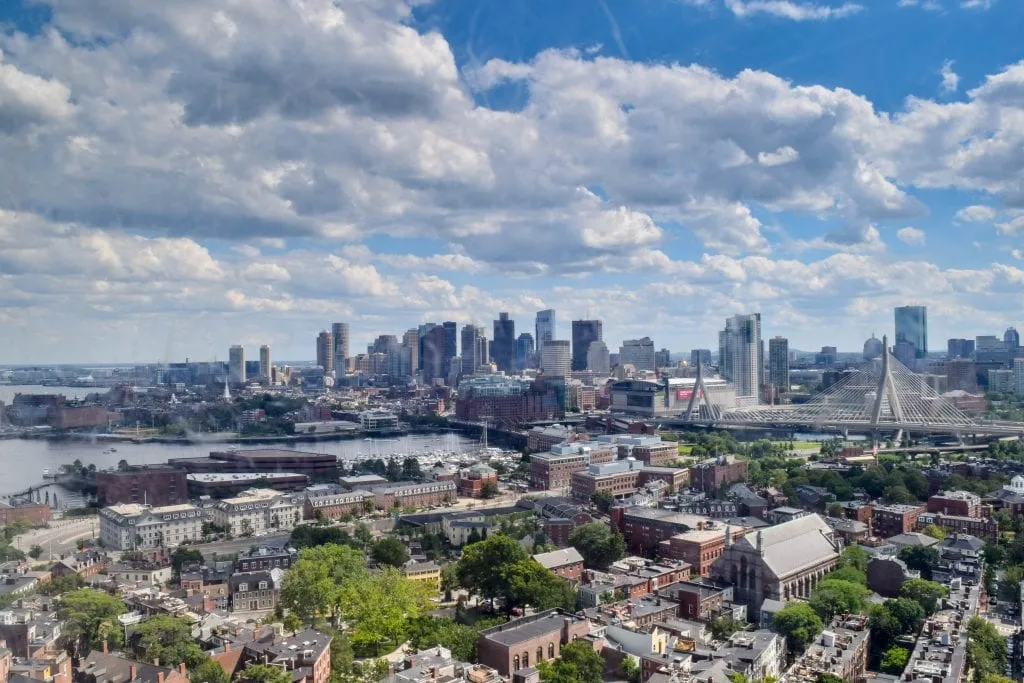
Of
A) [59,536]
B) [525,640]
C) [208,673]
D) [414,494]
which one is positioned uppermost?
[525,640]

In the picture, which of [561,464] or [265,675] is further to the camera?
[561,464]

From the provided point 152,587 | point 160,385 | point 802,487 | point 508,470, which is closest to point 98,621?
point 152,587

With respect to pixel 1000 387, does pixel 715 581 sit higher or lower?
lower

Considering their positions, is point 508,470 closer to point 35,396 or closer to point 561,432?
point 561,432

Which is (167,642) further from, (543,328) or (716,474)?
(543,328)

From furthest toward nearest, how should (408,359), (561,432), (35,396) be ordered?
(408,359)
(561,432)
(35,396)

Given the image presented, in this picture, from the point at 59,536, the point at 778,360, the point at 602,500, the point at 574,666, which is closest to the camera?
the point at 574,666

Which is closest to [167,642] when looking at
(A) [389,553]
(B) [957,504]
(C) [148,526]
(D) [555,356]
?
(A) [389,553]
